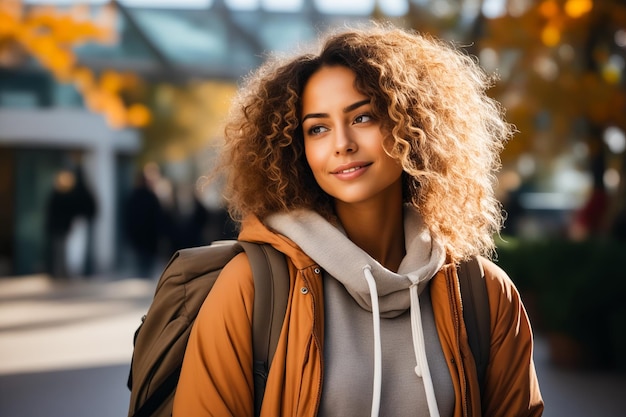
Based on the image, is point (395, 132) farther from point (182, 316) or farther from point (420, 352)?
point (182, 316)

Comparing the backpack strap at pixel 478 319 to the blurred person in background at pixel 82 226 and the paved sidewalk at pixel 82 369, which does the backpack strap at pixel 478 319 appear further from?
the blurred person in background at pixel 82 226

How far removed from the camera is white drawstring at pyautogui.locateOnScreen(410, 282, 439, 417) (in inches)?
113

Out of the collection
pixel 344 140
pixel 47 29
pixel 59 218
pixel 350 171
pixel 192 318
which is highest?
pixel 47 29

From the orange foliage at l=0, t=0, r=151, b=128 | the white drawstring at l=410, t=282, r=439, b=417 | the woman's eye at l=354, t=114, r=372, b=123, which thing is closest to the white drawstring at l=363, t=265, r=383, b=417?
the white drawstring at l=410, t=282, r=439, b=417

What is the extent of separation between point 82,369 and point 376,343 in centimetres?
638

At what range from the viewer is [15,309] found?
13227 mm

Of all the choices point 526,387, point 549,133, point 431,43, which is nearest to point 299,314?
point 526,387

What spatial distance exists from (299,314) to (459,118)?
1.03 meters

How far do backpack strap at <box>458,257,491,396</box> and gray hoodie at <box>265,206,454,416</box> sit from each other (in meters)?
0.12

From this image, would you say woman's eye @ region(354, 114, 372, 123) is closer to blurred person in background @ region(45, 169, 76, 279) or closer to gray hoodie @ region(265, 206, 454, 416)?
gray hoodie @ region(265, 206, 454, 416)

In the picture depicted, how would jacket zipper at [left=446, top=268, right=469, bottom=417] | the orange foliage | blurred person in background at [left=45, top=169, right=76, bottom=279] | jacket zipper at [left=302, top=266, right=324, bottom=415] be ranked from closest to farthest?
1. jacket zipper at [left=302, top=266, right=324, bottom=415]
2. jacket zipper at [left=446, top=268, right=469, bottom=417]
3. the orange foliage
4. blurred person in background at [left=45, top=169, right=76, bottom=279]

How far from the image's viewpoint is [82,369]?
8.72m

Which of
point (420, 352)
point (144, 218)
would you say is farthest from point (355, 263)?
point (144, 218)

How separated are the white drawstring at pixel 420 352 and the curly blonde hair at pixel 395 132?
0.28 metres
